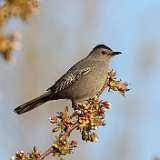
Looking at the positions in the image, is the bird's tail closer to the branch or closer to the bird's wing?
the bird's wing

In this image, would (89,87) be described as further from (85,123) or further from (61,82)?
(85,123)

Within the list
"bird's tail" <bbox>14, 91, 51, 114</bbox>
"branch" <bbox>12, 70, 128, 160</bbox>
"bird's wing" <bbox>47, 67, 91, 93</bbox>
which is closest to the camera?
"branch" <bbox>12, 70, 128, 160</bbox>

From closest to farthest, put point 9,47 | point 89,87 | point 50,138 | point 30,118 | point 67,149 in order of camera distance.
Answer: point 9,47 < point 67,149 < point 89,87 < point 50,138 < point 30,118

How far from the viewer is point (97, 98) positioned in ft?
13.0

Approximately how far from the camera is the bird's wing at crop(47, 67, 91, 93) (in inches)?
262

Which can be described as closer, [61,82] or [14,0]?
[14,0]

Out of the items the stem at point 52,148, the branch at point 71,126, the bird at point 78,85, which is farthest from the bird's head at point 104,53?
the stem at point 52,148

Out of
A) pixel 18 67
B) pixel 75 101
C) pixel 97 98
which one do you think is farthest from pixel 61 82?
pixel 18 67

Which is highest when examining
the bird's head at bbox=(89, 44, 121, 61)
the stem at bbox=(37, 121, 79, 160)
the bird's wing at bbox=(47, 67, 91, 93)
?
the bird's head at bbox=(89, 44, 121, 61)

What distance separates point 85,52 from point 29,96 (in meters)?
1.45

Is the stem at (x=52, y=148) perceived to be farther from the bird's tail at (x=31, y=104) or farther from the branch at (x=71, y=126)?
the bird's tail at (x=31, y=104)

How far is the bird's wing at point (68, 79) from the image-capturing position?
21.8 ft

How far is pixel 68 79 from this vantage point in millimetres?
6676

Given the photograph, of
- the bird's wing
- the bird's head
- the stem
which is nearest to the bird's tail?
the bird's wing
